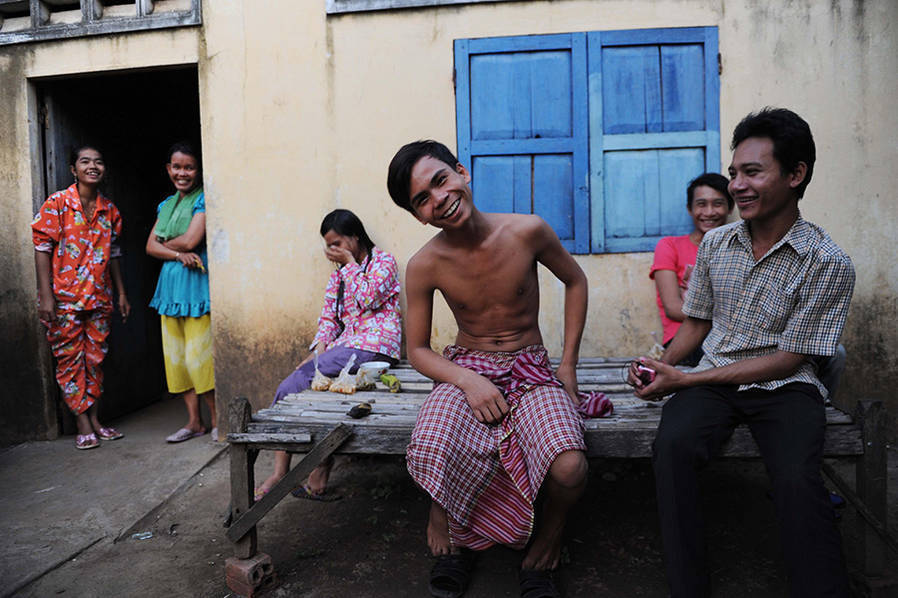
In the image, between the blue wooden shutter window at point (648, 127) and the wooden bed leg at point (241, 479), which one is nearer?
the wooden bed leg at point (241, 479)

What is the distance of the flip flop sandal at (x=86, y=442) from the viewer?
4402 millimetres

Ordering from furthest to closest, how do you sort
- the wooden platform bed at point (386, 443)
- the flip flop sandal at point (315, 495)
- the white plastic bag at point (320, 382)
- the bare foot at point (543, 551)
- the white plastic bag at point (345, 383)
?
the flip flop sandal at point (315, 495) → the white plastic bag at point (320, 382) → the white plastic bag at point (345, 383) → the bare foot at point (543, 551) → the wooden platform bed at point (386, 443)

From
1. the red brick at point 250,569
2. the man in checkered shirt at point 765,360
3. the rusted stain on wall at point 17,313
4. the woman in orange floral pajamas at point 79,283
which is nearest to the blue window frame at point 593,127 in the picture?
the man in checkered shirt at point 765,360

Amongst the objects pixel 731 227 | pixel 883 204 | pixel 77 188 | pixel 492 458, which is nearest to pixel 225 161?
pixel 77 188

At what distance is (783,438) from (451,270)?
4.49ft

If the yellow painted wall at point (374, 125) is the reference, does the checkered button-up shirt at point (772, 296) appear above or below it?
below

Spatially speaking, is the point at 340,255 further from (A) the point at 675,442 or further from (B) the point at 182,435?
(A) the point at 675,442

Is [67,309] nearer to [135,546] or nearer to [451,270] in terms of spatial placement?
[135,546]

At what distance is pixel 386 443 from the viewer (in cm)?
253

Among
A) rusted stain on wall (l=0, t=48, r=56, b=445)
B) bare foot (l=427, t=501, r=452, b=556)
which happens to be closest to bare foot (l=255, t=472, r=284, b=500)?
bare foot (l=427, t=501, r=452, b=556)

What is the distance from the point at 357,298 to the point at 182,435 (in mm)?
1871

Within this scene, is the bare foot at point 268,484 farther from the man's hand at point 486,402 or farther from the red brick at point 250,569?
the man's hand at point 486,402

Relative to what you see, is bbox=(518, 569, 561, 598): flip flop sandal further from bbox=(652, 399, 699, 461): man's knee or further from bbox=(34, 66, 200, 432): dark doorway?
bbox=(34, 66, 200, 432): dark doorway

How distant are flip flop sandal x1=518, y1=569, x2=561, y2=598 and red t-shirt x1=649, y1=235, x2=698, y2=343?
1758mm
